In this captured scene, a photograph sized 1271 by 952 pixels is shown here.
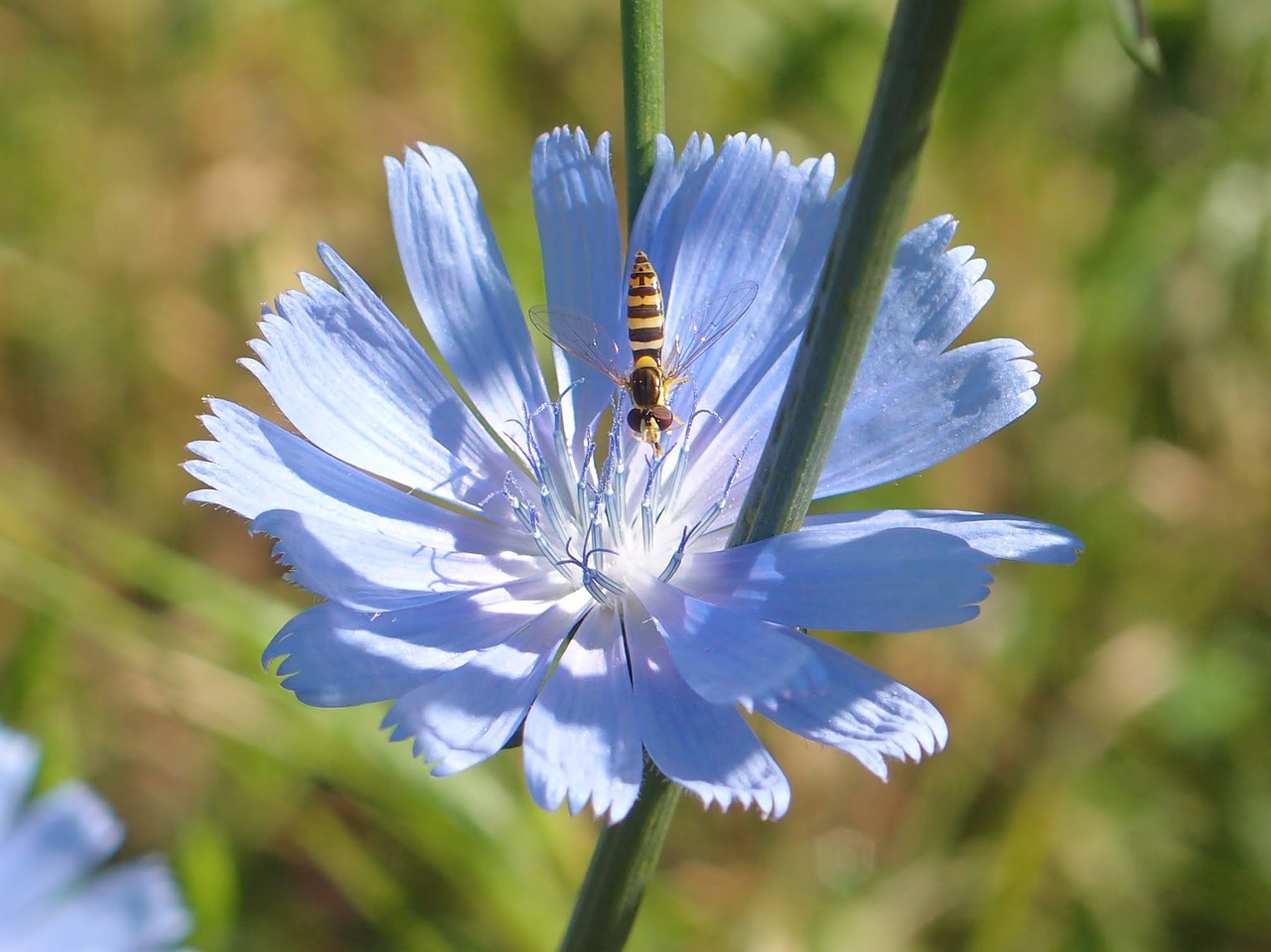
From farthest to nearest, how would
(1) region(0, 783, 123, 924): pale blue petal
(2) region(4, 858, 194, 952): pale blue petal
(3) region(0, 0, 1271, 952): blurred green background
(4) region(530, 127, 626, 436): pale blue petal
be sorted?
(3) region(0, 0, 1271, 952): blurred green background
(1) region(0, 783, 123, 924): pale blue petal
(2) region(4, 858, 194, 952): pale blue petal
(4) region(530, 127, 626, 436): pale blue petal

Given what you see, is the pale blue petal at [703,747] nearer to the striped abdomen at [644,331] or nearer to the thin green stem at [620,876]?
the thin green stem at [620,876]

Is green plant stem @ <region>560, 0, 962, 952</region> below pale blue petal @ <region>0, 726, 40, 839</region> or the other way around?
the other way around

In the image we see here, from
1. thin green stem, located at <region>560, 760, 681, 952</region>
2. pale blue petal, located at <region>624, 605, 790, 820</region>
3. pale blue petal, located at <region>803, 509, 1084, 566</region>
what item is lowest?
thin green stem, located at <region>560, 760, 681, 952</region>

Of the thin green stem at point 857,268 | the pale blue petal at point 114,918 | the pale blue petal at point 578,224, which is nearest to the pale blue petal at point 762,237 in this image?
the pale blue petal at point 578,224

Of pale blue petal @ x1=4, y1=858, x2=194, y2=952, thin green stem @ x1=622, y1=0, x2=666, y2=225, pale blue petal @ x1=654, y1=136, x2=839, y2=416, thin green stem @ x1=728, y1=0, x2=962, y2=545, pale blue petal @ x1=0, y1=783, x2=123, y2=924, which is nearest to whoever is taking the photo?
thin green stem @ x1=728, y1=0, x2=962, y2=545

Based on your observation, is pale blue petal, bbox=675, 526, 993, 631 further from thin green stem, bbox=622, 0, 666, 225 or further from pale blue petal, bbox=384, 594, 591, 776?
thin green stem, bbox=622, 0, 666, 225

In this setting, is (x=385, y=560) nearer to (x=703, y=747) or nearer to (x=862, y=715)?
(x=703, y=747)

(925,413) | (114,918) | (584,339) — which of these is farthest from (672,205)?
(114,918)

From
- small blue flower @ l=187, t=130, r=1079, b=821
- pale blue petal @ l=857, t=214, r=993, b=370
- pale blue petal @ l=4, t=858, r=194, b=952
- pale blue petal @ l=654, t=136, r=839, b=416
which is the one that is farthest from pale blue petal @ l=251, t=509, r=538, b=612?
pale blue petal @ l=4, t=858, r=194, b=952
